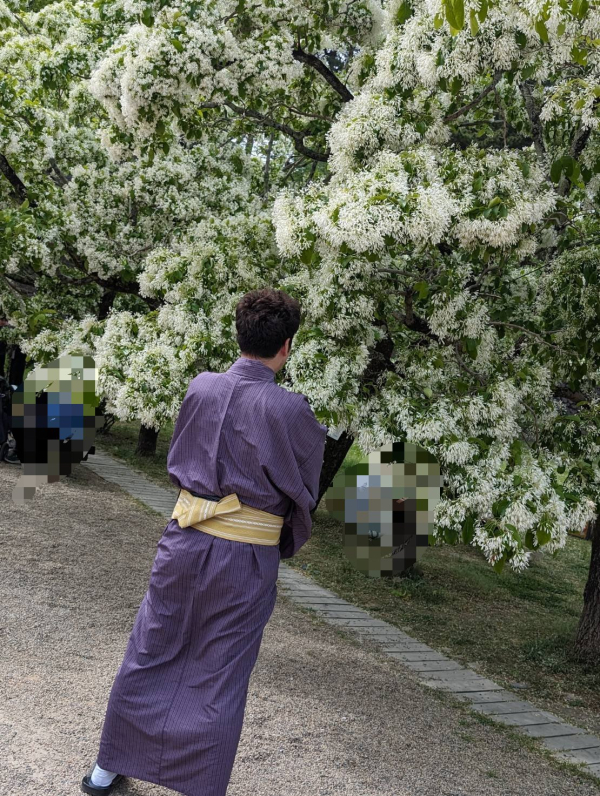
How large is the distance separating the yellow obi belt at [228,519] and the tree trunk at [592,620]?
4.77 m

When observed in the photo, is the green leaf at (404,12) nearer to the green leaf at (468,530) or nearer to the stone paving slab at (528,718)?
the green leaf at (468,530)

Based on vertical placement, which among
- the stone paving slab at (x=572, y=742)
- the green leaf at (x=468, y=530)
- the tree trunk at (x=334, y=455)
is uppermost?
the green leaf at (x=468, y=530)

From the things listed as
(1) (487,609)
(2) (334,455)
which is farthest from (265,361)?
(2) (334,455)

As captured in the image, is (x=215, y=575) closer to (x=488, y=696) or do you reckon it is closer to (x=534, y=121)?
(x=488, y=696)

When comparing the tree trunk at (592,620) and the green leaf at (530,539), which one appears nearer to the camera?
the green leaf at (530,539)

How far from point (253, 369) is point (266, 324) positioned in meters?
0.19

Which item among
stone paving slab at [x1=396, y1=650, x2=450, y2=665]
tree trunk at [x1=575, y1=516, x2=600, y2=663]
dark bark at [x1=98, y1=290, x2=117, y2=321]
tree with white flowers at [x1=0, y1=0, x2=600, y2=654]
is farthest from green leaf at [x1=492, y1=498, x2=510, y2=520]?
dark bark at [x1=98, y1=290, x2=117, y2=321]

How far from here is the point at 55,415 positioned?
690 cm

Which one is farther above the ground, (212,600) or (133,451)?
(212,600)

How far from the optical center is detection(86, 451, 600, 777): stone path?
204 inches

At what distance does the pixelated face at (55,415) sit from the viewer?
6.69m

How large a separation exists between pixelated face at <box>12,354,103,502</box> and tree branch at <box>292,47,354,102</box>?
339 cm

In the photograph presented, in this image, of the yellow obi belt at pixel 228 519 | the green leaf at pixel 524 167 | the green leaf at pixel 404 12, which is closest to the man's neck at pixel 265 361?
the yellow obi belt at pixel 228 519

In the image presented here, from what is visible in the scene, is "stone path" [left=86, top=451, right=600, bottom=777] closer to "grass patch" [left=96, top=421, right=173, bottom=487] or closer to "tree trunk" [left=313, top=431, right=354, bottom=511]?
"tree trunk" [left=313, top=431, right=354, bottom=511]
